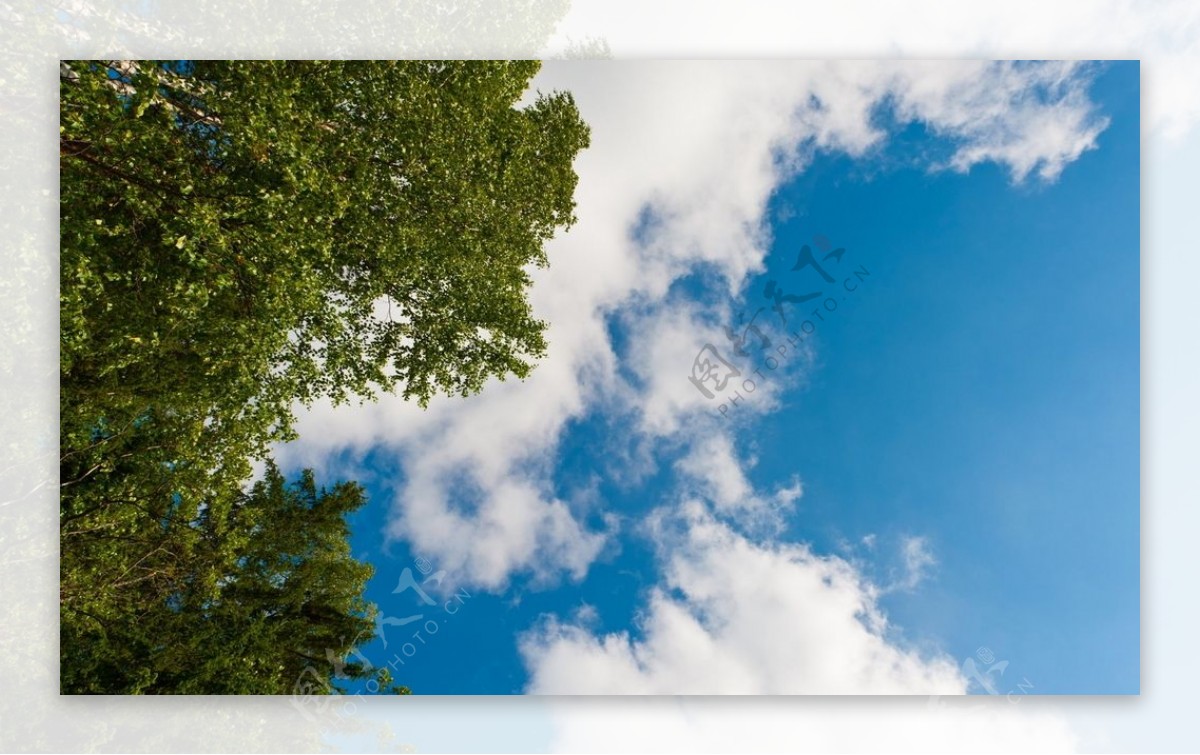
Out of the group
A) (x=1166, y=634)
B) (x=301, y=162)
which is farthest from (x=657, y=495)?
(x=1166, y=634)

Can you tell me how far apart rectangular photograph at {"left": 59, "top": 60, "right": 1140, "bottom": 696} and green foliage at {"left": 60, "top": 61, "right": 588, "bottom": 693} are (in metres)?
0.07

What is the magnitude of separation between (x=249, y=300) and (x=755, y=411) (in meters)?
4.63

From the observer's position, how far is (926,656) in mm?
5602

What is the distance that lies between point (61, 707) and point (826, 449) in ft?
24.0

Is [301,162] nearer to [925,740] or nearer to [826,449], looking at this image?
[826,449]

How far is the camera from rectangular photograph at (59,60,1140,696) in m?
5.56

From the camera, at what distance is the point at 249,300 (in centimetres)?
542

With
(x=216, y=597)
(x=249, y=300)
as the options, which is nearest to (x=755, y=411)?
(x=249, y=300)

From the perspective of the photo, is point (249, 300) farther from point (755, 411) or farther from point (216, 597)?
point (755, 411)

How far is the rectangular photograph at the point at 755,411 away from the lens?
5562 millimetres

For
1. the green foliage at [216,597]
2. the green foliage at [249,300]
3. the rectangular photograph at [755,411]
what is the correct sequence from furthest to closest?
the green foliage at [216,597] → the rectangular photograph at [755,411] → the green foliage at [249,300]

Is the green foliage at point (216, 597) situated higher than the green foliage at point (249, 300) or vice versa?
the green foliage at point (249, 300)

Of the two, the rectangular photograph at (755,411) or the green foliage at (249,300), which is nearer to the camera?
the green foliage at (249,300)

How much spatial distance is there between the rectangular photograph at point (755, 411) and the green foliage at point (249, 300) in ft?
0.23
